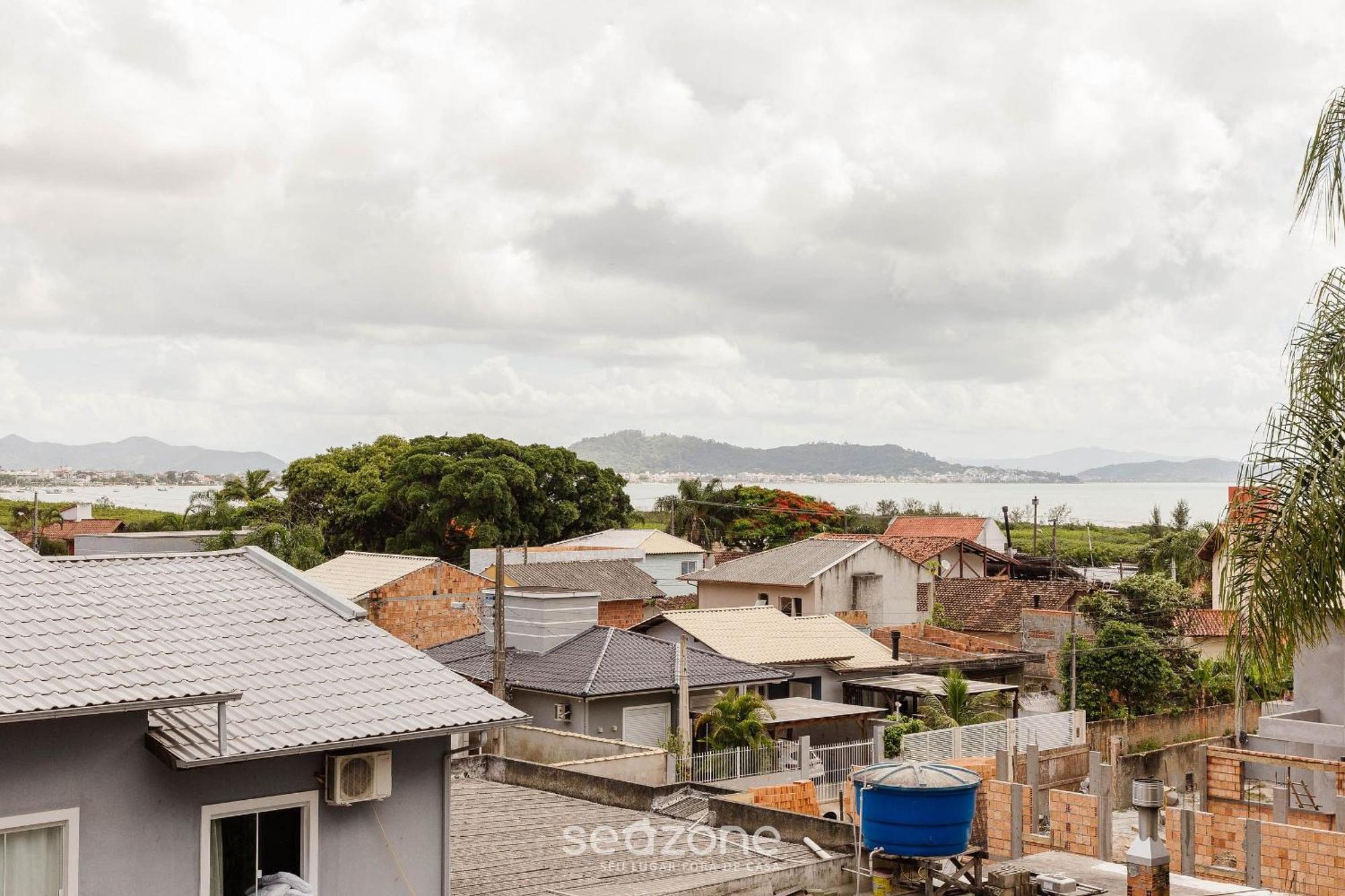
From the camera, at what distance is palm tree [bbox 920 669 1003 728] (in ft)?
108

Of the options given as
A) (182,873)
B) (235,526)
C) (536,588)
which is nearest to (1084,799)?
(182,873)

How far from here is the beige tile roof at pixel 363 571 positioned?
40.3 metres

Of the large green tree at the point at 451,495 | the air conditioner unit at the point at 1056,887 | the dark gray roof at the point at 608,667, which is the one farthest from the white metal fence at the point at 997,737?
the large green tree at the point at 451,495

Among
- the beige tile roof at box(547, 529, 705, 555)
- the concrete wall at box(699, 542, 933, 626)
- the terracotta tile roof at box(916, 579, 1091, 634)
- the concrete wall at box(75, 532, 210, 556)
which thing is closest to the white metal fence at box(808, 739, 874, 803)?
the concrete wall at box(699, 542, 933, 626)

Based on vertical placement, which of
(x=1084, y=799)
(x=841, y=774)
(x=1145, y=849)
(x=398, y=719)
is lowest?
(x=841, y=774)

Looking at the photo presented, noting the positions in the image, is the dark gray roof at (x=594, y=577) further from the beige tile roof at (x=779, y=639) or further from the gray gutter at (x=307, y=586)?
the gray gutter at (x=307, y=586)

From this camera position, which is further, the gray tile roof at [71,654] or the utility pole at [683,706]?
the utility pole at [683,706]

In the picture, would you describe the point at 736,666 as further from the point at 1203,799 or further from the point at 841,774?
the point at 1203,799

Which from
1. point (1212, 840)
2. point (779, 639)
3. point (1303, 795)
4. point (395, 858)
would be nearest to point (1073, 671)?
point (779, 639)

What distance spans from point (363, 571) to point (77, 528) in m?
46.9

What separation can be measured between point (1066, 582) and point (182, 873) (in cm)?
4883

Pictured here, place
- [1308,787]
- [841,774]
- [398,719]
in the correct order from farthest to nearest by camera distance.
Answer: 1. [841,774]
2. [1308,787]
3. [398,719]

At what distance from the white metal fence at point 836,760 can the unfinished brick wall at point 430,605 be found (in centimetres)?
1383

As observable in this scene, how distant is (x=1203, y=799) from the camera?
23.0 m
